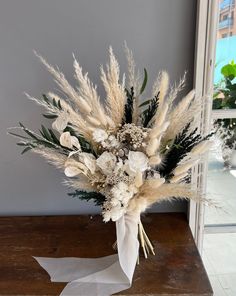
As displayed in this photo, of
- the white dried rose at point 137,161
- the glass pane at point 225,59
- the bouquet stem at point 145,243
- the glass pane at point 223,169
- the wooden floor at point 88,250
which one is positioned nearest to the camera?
the white dried rose at point 137,161

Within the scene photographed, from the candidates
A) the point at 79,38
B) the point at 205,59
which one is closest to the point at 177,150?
the point at 205,59

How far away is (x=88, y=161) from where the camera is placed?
0.89 meters

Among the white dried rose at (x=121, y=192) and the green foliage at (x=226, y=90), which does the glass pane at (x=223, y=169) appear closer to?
the green foliage at (x=226, y=90)

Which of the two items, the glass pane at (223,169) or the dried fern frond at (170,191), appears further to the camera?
the glass pane at (223,169)

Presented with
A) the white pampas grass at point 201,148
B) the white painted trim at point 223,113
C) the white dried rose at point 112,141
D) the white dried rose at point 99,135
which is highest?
the white painted trim at point 223,113

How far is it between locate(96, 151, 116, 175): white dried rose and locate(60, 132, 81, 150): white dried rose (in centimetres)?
8

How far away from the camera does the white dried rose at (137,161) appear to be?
84cm

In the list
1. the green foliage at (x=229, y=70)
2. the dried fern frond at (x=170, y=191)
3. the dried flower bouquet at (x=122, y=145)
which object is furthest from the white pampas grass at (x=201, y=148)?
the green foliage at (x=229, y=70)

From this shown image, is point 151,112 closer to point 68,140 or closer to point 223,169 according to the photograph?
point 68,140

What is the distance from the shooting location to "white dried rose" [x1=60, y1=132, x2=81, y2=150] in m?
0.87

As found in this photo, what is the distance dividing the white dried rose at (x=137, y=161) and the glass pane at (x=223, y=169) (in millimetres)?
544

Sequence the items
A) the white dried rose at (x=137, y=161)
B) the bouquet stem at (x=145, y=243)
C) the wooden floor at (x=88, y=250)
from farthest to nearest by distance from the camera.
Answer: the bouquet stem at (x=145, y=243)
the wooden floor at (x=88, y=250)
the white dried rose at (x=137, y=161)

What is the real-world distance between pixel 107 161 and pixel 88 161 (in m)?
0.05

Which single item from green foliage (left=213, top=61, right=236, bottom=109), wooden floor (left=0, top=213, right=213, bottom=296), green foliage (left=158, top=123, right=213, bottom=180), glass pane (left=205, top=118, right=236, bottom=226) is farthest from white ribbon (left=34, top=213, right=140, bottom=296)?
green foliage (left=213, top=61, right=236, bottom=109)
